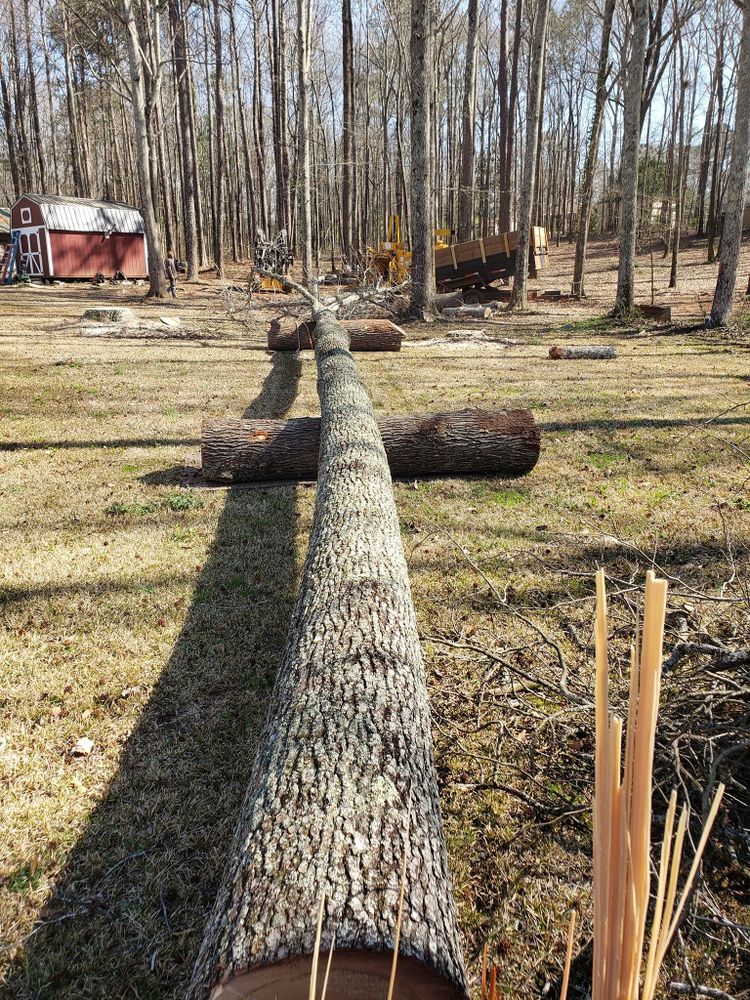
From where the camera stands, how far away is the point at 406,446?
5598 millimetres

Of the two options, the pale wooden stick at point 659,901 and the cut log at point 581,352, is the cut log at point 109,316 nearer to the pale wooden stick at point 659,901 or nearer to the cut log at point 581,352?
the cut log at point 581,352

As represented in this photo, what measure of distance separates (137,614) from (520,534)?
2.49 meters

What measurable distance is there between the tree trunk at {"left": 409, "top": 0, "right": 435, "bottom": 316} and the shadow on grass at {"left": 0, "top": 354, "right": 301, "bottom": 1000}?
42.7 ft

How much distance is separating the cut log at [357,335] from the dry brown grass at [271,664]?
4.59 metres

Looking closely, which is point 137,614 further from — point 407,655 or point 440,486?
point 440,486

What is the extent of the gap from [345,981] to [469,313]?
667 inches

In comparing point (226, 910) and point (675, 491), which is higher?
point (226, 910)

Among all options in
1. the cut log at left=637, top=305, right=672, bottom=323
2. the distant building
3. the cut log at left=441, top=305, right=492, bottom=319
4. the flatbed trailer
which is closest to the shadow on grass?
the cut log at left=637, top=305, right=672, bottom=323

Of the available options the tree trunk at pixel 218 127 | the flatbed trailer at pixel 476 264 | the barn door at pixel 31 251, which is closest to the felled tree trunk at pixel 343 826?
the flatbed trailer at pixel 476 264

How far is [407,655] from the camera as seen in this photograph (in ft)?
7.41

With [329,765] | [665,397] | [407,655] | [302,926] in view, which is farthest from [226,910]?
[665,397]

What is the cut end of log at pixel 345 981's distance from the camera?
111 centimetres

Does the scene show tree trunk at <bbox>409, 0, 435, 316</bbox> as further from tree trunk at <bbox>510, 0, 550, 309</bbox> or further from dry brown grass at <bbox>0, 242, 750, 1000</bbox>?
dry brown grass at <bbox>0, 242, 750, 1000</bbox>

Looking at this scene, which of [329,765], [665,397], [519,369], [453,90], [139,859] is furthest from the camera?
[453,90]
